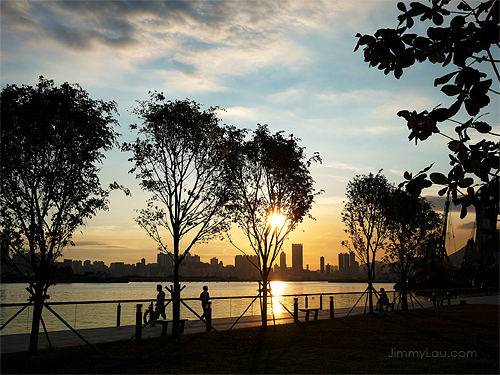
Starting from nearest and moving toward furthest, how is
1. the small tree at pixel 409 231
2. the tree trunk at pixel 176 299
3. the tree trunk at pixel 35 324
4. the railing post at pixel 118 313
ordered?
the tree trunk at pixel 35 324, the tree trunk at pixel 176 299, the railing post at pixel 118 313, the small tree at pixel 409 231

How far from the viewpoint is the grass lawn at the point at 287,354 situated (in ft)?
31.1

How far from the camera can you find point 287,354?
11.5 m

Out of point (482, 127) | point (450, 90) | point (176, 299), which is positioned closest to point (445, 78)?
point (450, 90)

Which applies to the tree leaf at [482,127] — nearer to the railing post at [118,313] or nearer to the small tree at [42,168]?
the small tree at [42,168]

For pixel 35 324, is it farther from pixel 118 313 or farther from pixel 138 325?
pixel 118 313

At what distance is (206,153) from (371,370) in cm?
956

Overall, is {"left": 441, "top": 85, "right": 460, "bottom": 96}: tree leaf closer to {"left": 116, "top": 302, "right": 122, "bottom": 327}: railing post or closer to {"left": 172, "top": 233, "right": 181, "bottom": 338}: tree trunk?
{"left": 172, "top": 233, "right": 181, "bottom": 338}: tree trunk

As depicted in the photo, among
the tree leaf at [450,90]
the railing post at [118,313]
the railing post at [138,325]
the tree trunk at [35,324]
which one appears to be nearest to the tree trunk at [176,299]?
the railing post at [138,325]

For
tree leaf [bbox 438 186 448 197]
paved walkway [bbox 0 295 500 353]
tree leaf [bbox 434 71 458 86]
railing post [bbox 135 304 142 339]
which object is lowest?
paved walkway [bbox 0 295 500 353]

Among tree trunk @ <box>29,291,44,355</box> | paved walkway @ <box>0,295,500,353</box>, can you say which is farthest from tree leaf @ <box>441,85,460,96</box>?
paved walkway @ <box>0,295,500,353</box>

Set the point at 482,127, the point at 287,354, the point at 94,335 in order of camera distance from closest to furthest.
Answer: the point at 482,127
the point at 287,354
the point at 94,335

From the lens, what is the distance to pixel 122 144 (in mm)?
15203

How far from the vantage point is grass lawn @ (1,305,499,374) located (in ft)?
31.1

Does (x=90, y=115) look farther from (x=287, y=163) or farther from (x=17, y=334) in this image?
(x=287, y=163)
